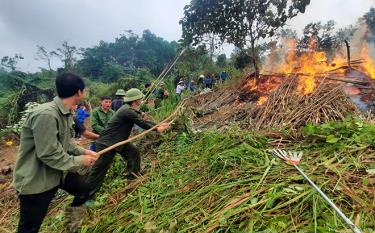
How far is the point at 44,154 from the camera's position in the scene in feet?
9.25

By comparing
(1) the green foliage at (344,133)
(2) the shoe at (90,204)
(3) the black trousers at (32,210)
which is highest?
(3) the black trousers at (32,210)

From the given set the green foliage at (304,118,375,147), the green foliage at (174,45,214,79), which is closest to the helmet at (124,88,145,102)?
the green foliage at (304,118,375,147)

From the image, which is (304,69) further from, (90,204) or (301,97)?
(90,204)

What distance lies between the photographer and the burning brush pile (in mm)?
6762

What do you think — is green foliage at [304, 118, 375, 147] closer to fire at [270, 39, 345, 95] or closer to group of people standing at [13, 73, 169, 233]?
group of people standing at [13, 73, 169, 233]

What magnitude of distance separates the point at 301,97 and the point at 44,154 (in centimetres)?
603

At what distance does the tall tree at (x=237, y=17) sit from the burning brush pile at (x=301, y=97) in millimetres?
1461

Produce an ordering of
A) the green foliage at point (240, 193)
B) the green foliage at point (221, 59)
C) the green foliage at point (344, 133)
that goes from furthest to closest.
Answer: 1. the green foliage at point (221, 59)
2. the green foliage at point (344, 133)
3. the green foliage at point (240, 193)

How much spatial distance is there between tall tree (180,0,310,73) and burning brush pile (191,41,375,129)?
1.46 meters

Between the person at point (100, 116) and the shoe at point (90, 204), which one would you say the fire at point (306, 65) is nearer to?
the person at point (100, 116)

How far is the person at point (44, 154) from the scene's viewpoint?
282cm

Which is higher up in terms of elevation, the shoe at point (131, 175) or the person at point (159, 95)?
the person at point (159, 95)

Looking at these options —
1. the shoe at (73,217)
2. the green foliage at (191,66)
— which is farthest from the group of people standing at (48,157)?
the green foliage at (191,66)

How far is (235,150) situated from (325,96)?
3551mm
